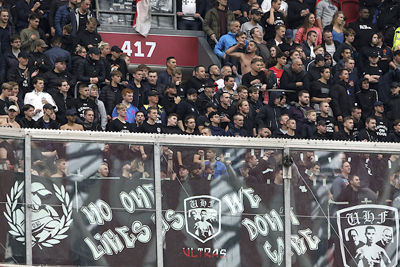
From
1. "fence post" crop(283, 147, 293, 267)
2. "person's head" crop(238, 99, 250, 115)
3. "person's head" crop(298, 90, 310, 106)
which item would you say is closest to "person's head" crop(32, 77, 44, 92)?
"person's head" crop(238, 99, 250, 115)

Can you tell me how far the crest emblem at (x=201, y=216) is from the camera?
1861 centimetres

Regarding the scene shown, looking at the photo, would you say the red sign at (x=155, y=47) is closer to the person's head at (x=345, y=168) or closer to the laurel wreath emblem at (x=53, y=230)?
the person's head at (x=345, y=168)

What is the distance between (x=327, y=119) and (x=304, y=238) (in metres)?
7.70

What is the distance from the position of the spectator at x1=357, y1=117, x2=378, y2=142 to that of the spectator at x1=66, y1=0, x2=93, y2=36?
19.5 ft

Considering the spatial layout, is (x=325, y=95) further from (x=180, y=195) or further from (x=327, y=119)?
(x=180, y=195)

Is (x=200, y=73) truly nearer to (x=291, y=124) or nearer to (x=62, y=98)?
(x=291, y=124)

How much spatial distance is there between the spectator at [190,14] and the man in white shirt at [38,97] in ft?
22.6

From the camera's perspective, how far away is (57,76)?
25391 mm

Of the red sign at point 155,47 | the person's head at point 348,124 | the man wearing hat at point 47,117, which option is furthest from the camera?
the red sign at point 155,47

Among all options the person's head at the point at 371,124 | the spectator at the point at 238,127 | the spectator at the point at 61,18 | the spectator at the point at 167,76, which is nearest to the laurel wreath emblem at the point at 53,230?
the spectator at the point at 238,127

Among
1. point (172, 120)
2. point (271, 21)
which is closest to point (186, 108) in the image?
point (172, 120)

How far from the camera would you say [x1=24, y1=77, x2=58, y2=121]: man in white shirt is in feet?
79.4

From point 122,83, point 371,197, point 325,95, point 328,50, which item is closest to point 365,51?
point 328,50

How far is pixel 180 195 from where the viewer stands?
60.8ft
